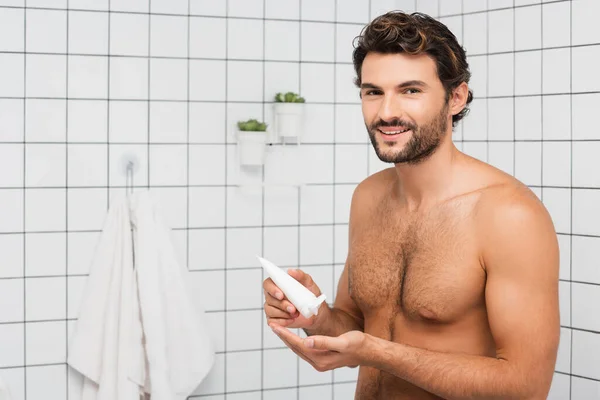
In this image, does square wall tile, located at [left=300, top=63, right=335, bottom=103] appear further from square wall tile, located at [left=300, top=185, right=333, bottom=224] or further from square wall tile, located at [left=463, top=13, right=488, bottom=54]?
square wall tile, located at [left=463, top=13, right=488, bottom=54]

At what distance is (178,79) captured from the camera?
2.56 metres

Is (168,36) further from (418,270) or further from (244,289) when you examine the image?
(418,270)

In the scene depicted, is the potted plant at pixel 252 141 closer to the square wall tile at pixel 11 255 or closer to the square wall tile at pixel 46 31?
the square wall tile at pixel 46 31

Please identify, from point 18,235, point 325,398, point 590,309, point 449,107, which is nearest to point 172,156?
point 18,235

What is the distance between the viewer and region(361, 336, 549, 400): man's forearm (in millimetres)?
1455

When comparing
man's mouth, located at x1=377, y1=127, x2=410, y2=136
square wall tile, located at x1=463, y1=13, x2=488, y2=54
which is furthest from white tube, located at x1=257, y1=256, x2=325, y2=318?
square wall tile, located at x1=463, y1=13, x2=488, y2=54

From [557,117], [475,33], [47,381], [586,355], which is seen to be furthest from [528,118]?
[47,381]

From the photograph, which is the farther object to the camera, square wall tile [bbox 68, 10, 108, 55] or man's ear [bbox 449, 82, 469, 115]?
square wall tile [bbox 68, 10, 108, 55]

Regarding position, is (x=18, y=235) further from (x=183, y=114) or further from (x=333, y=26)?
(x=333, y=26)

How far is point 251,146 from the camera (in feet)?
8.43

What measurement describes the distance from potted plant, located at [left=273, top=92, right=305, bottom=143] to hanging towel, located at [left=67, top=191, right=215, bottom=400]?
0.48 m

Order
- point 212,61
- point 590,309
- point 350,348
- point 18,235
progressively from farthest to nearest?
point 212,61, point 18,235, point 590,309, point 350,348

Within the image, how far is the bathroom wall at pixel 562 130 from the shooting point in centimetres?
215

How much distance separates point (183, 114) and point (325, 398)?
1.08 meters
